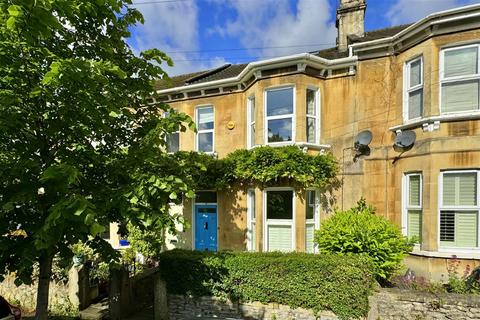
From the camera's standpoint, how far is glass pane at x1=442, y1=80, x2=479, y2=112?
802cm

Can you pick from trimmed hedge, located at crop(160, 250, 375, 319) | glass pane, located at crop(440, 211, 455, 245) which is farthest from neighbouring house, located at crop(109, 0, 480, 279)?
trimmed hedge, located at crop(160, 250, 375, 319)

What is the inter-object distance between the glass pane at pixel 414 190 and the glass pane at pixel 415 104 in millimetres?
1840

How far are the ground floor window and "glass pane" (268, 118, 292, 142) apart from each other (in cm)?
175

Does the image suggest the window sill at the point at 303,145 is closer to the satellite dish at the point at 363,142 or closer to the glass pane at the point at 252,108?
the satellite dish at the point at 363,142

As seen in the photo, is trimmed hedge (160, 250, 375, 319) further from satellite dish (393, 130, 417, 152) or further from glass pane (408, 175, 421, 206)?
satellite dish (393, 130, 417, 152)

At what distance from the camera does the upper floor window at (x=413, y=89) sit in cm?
888

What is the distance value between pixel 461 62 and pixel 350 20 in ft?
17.9

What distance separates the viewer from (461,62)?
321 inches

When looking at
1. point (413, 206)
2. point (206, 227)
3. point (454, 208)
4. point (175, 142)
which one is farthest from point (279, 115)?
point (454, 208)

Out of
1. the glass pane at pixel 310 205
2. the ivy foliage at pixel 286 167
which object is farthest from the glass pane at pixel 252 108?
the glass pane at pixel 310 205

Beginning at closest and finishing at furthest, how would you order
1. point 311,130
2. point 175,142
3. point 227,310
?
point 227,310
point 311,130
point 175,142

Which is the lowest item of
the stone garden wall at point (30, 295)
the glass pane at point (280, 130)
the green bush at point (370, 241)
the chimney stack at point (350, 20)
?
the stone garden wall at point (30, 295)

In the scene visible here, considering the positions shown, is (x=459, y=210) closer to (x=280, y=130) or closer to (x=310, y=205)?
(x=310, y=205)

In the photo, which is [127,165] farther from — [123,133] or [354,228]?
[354,228]
